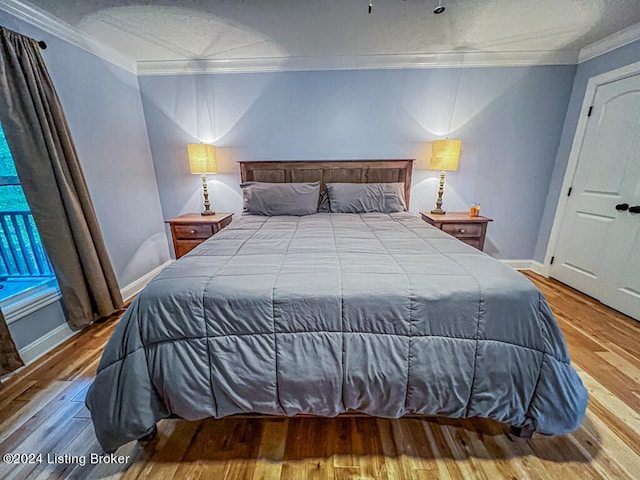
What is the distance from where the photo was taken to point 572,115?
2703 mm

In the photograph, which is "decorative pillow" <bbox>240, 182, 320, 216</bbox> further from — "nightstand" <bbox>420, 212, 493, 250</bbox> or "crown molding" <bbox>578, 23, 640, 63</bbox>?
"crown molding" <bbox>578, 23, 640, 63</bbox>

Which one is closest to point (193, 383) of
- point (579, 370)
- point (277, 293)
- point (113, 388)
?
point (113, 388)

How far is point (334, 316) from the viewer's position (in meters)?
1.07

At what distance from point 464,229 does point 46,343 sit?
3630 millimetres

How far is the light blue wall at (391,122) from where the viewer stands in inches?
109

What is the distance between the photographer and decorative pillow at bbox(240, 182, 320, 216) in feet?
8.55

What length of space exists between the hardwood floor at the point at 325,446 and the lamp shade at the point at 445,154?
6.64 ft

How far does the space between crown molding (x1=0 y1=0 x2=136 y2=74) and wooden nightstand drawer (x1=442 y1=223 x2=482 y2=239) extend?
11.8ft

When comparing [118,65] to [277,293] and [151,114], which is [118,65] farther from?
[277,293]

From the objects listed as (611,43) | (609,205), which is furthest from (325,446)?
(611,43)

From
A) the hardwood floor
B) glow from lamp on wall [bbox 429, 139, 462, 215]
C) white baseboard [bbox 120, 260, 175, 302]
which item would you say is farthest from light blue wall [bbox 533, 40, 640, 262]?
white baseboard [bbox 120, 260, 175, 302]

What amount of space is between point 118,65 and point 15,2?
0.91 meters

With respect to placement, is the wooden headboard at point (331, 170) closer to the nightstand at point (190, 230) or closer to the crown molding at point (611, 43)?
the nightstand at point (190, 230)

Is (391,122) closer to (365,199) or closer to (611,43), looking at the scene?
(365,199)
